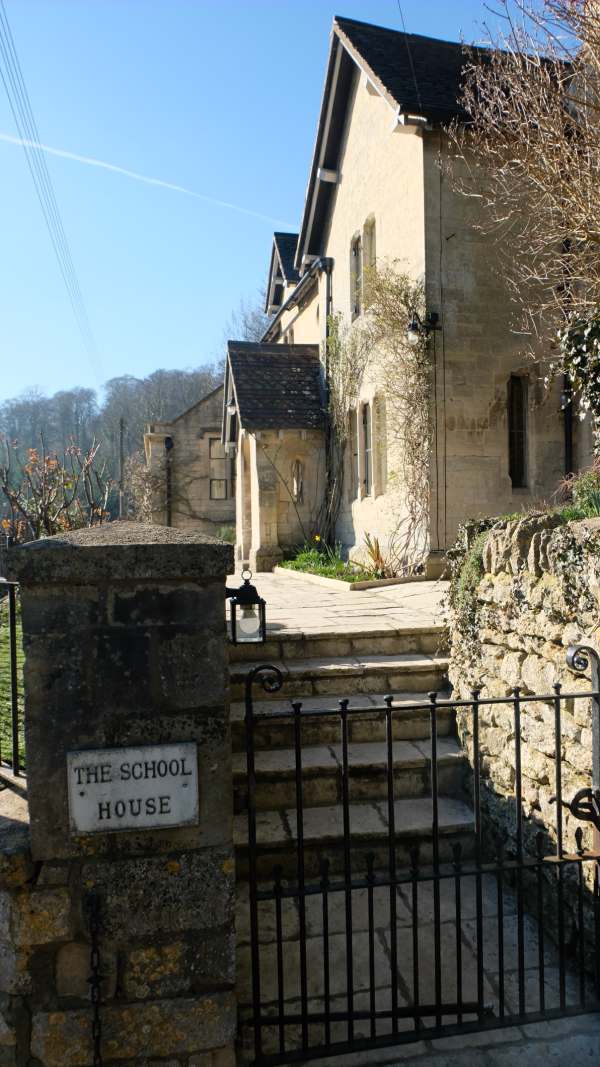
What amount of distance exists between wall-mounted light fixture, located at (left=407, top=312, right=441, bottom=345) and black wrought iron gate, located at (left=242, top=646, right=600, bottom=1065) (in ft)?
21.9

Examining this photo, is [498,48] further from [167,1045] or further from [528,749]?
[167,1045]

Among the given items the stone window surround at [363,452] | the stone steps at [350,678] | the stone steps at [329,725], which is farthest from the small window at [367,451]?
the stone steps at [329,725]

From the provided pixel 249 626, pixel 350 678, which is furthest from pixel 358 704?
pixel 249 626

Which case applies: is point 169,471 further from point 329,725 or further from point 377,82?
point 329,725

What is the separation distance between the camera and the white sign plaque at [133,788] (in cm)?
233

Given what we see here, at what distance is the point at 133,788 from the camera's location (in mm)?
2355

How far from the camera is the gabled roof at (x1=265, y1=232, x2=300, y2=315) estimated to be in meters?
19.6

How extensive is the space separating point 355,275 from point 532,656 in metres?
10.1

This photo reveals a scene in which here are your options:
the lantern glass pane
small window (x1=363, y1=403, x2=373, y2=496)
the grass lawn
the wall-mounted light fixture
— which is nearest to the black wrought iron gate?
the lantern glass pane

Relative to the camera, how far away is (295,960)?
3.27 metres

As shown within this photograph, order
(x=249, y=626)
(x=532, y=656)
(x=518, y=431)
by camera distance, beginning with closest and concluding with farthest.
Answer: (x=532, y=656)
(x=249, y=626)
(x=518, y=431)

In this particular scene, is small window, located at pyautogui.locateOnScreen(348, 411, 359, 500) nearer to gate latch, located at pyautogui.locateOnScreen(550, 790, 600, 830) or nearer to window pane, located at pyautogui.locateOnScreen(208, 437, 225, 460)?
gate latch, located at pyautogui.locateOnScreen(550, 790, 600, 830)

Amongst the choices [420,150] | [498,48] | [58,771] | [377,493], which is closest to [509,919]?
[58,771]

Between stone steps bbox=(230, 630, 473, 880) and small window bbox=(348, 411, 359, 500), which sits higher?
small window bbox=(348, 411, 359, 500)
